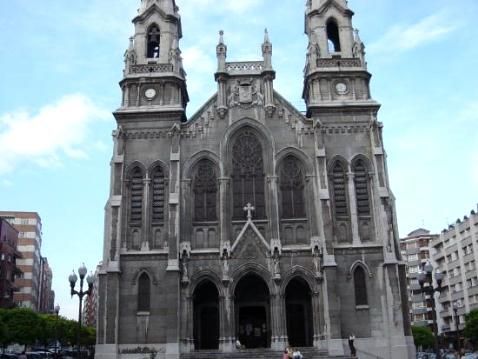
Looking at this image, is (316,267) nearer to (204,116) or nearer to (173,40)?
(204,116)

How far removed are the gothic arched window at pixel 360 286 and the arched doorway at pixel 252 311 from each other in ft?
17.3

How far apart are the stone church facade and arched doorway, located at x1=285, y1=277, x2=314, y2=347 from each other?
0.06 m

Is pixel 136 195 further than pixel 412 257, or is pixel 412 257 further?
pixel 412 257

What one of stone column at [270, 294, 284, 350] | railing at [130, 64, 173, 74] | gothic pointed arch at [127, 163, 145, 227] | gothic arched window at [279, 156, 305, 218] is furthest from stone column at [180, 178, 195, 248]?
railing at [130, 64, 173, 74]

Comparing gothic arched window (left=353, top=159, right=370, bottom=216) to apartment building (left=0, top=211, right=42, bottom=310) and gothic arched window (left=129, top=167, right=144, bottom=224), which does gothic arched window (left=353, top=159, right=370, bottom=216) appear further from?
apartment building (left=0, top=211, right=42, bottom=310)

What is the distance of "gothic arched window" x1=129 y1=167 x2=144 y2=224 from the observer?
35406 millimetres

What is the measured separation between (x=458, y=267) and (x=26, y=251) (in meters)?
61.8

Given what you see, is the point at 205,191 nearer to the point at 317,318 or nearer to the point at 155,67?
the point at 155,67

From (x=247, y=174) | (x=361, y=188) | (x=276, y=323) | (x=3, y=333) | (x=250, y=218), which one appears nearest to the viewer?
(x=276, y=323)

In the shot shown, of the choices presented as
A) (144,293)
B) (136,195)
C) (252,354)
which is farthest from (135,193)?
(252,354)

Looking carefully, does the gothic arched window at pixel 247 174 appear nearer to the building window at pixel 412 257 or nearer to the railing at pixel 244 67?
the railing at pixel 244 67

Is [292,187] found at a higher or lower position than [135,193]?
higher

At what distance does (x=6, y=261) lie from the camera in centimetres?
6994

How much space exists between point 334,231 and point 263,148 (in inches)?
273
